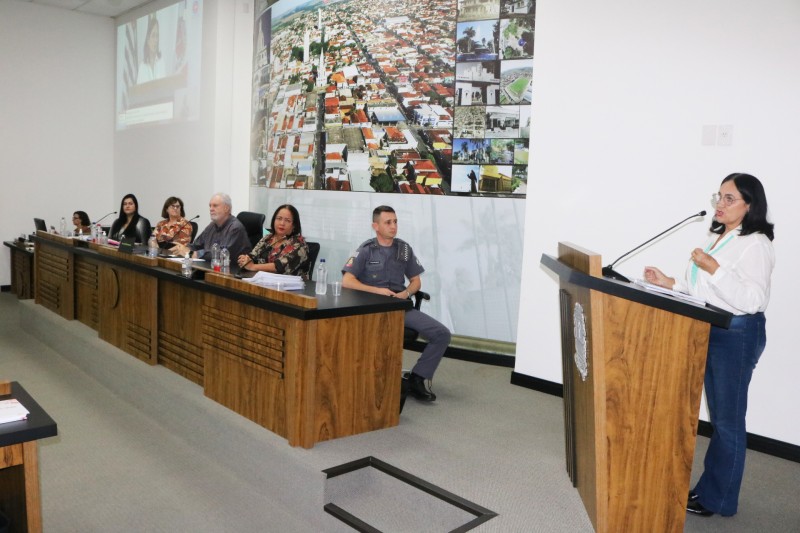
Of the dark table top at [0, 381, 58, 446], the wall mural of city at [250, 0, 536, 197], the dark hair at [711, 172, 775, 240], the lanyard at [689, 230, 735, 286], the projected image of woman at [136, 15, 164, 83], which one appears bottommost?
the dark table top at [0, 381, 58, 446]

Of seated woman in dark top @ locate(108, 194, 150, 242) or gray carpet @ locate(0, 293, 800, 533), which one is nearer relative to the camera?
gray carpet @ locate(0, 293, 800, 533)

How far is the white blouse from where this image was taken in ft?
7.41

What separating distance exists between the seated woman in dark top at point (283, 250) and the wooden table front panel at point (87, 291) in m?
1.37

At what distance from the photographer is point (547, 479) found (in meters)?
2.79

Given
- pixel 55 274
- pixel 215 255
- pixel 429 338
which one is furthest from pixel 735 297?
pixel 55 274

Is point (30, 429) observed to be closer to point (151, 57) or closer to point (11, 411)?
point (11, 411)

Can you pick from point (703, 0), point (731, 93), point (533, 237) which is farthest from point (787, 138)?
point (533, 237)

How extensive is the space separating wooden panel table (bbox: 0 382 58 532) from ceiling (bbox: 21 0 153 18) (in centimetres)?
731

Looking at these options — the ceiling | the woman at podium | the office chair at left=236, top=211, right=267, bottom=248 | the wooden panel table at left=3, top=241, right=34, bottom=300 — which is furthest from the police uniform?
the ceiling

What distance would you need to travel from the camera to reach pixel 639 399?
206cm

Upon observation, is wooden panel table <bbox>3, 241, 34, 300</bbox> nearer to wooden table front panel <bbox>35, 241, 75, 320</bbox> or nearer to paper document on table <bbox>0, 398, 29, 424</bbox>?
wooden table front panel <bbox>35, 241, 75, 320</bbox>

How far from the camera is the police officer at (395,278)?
3869mm

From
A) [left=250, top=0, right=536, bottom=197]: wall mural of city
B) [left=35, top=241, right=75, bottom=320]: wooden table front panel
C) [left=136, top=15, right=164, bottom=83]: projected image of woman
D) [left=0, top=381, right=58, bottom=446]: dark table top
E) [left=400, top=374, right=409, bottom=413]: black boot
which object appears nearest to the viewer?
[left=0, top=381, right=58, bottom=446]: dark table top

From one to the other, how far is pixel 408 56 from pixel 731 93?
8.84 feet
